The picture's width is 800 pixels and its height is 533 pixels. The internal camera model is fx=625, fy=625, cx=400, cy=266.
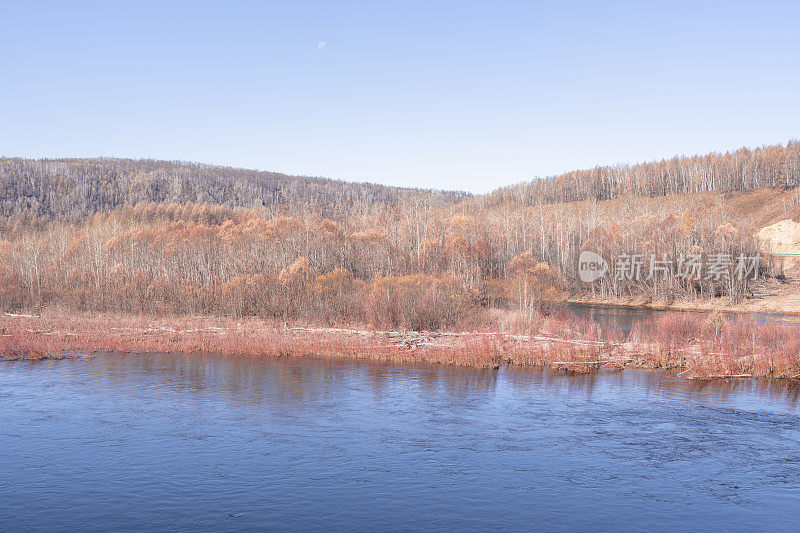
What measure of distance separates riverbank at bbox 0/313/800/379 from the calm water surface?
7.04 feet

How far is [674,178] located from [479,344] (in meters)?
122

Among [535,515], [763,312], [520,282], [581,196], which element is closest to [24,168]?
[581,196]

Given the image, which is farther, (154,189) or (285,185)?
(285,185)

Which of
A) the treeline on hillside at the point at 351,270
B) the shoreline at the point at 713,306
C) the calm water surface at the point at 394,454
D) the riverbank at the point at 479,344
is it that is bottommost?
the calm water surface at the point at 394,454

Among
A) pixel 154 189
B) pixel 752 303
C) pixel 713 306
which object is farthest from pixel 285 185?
pixel 752 303

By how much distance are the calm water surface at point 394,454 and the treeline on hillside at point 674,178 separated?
4474 inches

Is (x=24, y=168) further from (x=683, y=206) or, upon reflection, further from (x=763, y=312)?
(x=763, y=312)

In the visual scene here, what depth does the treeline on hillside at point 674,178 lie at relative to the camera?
119500 millimetres

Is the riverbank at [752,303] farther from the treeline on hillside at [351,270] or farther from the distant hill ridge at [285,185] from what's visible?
the distant hill ridge at [285,185]

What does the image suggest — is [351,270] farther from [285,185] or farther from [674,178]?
[285,185]

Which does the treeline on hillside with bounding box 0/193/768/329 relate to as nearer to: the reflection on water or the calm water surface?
the reflection on water

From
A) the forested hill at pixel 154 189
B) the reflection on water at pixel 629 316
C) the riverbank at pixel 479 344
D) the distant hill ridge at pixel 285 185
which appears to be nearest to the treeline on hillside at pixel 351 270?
the reflection on water at pixel 629 316

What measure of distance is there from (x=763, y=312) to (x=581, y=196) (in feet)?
322

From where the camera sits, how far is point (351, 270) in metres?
53.2
